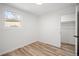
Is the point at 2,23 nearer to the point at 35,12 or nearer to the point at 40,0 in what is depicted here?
the point at 35,12

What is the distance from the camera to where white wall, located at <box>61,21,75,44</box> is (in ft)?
3.84

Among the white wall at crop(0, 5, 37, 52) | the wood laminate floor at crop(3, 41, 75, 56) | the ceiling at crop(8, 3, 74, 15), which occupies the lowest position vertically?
the wood laminate floor at crop(3, 41, 75, 56)

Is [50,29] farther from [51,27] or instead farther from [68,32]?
[68,32]

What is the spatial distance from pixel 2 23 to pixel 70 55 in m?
1.06

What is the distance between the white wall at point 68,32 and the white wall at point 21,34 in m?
0.44

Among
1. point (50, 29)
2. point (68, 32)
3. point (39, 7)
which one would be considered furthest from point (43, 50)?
point (39, 7)

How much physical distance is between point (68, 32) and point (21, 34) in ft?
2.38

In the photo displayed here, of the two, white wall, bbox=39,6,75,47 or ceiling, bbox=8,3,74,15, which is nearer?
ceiling, bbox=8,3,74,15

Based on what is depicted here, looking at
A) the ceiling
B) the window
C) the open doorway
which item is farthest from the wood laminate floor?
the ceiling

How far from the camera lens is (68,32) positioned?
1.20 meters

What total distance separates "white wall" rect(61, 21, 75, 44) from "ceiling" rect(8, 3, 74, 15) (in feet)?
0.91

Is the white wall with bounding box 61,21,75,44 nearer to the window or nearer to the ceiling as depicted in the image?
the ceiling

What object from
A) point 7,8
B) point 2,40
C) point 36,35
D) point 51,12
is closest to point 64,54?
point 36,35

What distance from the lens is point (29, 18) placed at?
1.20m
